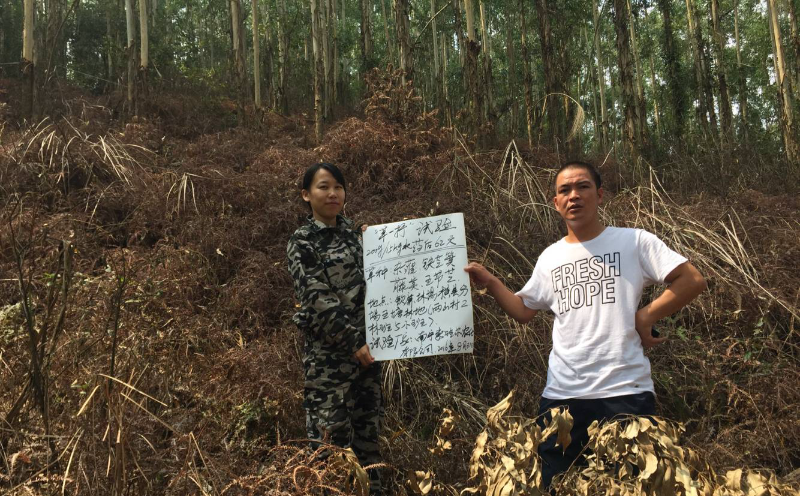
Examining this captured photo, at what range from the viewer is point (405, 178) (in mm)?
5504

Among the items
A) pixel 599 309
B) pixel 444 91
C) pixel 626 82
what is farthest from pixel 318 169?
pixel 444 91

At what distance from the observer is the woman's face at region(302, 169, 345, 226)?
215 cm

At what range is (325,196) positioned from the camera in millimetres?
2143

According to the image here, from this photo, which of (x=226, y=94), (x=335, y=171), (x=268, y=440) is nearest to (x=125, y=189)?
(x=268, y=440)

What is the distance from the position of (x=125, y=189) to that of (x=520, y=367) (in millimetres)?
4294

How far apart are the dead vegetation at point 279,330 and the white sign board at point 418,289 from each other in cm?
42

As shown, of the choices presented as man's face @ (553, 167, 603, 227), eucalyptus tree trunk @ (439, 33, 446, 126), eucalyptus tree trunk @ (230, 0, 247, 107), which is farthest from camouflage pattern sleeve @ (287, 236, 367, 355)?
eucalyptus tree trunk @ (230, 0, 247, 107)

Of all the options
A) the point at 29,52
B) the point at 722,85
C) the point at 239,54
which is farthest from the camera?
the point at 722,85

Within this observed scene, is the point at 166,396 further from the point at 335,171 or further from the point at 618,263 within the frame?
the point at 618,263

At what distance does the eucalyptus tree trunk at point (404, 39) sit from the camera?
245 inches

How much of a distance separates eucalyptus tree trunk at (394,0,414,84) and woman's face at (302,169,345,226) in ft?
14.3

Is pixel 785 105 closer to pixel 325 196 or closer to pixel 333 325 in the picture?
pixel 325 196

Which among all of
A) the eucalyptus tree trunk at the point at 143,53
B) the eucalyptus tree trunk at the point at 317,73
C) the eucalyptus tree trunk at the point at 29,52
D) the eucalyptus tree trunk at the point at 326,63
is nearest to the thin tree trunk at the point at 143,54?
the eucalyptus tree trunk at the point at 143,53

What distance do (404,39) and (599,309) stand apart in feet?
17.5
